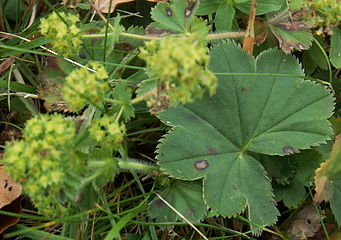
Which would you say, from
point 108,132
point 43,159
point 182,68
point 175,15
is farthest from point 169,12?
point 43,159

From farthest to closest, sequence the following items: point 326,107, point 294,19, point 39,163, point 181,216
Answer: point 294,19 < point 326,107 < point 181,216 < point 39,163

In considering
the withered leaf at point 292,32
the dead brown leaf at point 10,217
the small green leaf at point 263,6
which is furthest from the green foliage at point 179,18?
the dead brown leaf at point 10,217

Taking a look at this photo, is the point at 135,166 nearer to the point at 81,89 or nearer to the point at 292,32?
the point at 81,89

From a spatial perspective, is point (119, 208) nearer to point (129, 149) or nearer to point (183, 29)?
point (129, 149)

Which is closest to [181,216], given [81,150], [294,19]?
[81,150]

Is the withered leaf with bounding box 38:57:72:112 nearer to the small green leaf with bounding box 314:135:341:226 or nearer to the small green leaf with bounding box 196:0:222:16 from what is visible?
the small green leaf with bounding box 196:0:222:16

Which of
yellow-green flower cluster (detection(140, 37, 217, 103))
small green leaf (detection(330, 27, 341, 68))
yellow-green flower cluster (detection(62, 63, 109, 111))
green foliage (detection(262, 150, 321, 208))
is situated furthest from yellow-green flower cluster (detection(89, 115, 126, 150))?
small green leaf (detection(330, 27, 341, 68))
